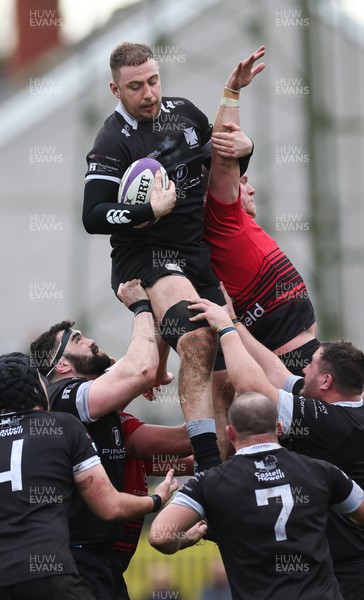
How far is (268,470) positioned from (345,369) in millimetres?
1235

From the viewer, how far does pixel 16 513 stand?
6457 millimetres

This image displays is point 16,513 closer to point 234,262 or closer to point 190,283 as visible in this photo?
point 190,283

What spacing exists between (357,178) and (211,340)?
1287 cm

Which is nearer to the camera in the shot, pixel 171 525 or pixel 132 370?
pixel 171 525

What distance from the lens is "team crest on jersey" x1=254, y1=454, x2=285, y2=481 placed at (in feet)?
20.9

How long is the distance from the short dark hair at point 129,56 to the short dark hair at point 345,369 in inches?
88.3

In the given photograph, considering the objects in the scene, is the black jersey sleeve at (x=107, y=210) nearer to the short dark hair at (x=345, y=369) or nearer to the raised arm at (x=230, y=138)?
the raised arm at (x=230, y=138)

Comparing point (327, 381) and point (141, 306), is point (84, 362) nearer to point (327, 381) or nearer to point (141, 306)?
point (141, 306)

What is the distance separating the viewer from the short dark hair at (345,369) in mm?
7383

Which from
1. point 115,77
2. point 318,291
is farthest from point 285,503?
point 318,291

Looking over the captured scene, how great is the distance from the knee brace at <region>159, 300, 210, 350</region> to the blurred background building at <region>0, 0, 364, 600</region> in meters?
9.42

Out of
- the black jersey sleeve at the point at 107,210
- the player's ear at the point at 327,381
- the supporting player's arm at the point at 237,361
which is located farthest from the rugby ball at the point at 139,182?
the player's ear at the point at 327,381

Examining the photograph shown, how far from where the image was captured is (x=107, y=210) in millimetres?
7559

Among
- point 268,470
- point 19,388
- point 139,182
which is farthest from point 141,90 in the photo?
point 268,470
